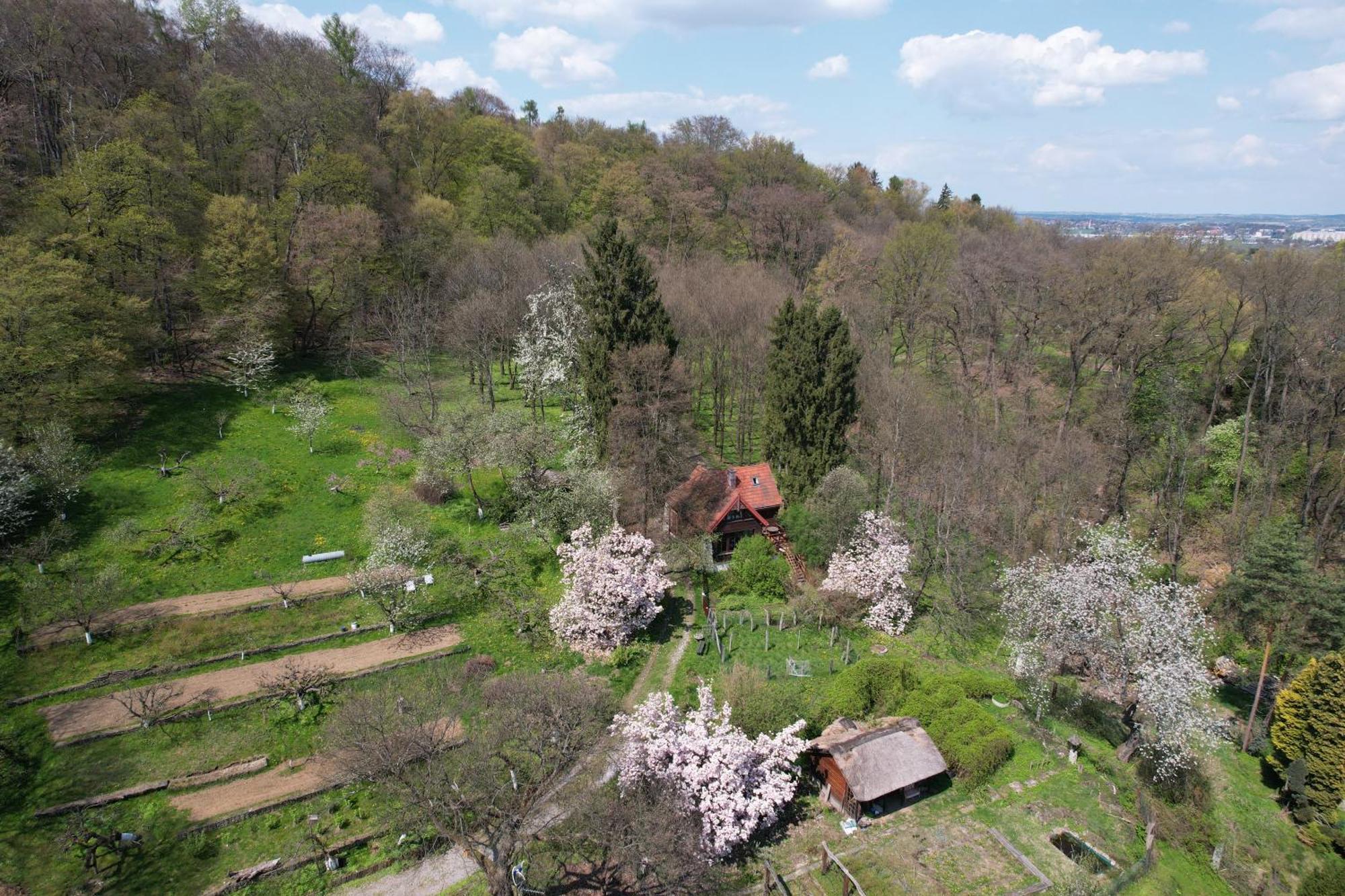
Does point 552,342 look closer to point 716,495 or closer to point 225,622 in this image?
point 716,495

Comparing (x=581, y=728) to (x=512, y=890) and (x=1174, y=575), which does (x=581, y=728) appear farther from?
(x=1174, y=575)

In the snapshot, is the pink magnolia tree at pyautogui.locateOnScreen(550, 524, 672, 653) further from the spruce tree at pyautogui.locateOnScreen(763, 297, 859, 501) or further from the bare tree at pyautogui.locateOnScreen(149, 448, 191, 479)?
the bare tree at pyautogui.locateOnScreen(149, 448, 191, 479)

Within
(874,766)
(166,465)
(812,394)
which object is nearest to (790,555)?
(812,394)

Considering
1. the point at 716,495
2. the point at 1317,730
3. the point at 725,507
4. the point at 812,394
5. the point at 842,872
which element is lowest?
the point at 842,872

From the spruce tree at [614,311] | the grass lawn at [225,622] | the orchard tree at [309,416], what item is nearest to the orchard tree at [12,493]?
the grass lawn at [225,622]

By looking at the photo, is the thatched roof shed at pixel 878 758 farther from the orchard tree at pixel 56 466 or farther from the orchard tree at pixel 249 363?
the orchard tree at pixel 249 363

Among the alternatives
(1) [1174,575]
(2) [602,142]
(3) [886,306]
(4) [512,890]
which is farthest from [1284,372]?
(2) [602,142]
